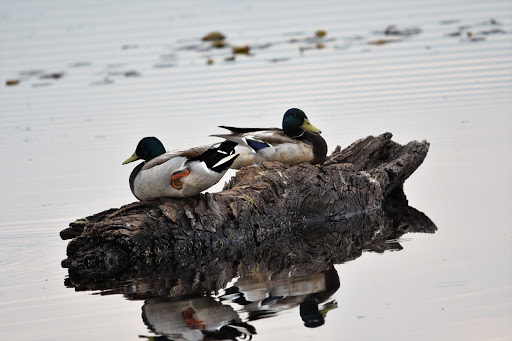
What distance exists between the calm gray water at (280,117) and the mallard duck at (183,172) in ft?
3.72

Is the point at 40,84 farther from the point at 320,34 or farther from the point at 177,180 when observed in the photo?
the point at 177,180

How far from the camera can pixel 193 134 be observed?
1431 cm

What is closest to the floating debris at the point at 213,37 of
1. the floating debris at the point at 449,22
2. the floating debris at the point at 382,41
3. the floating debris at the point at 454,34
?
the floating debris at the point at 382,41

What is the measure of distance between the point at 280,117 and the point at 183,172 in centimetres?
646

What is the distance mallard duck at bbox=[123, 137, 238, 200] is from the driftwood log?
14 centimetres

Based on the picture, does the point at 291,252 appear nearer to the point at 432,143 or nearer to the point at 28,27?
the point at 432,143

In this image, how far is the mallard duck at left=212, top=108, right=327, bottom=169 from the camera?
10.4 m

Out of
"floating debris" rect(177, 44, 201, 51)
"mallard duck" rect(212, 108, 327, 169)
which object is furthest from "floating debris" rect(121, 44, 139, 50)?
"mallard duck" rect(212, 108, 327, 169)

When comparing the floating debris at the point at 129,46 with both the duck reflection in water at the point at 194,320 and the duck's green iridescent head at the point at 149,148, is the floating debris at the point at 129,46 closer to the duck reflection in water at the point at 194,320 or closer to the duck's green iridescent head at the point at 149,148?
the duck's green iridescent head at the point at 149,148

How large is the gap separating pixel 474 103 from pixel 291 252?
717cm

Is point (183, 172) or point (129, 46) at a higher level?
point (183, 172)

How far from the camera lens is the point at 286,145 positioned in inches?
410

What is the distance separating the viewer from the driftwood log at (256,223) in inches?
343

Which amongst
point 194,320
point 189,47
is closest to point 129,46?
point 189,47
